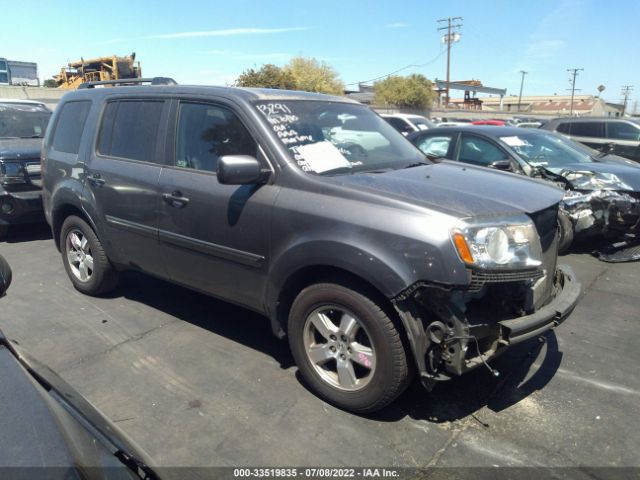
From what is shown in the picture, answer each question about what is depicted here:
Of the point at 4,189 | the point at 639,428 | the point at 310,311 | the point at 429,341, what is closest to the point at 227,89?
the point at 310,311

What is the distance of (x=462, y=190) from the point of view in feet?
10.1

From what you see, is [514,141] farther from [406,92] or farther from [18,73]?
[406,92]

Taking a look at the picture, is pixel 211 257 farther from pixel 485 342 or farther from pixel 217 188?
pixel 485 342

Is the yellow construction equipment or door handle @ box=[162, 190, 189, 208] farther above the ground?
the yellow construction equipment

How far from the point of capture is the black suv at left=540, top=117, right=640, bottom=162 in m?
11.4

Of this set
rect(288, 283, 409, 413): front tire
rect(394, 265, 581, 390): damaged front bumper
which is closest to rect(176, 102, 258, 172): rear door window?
rect(288, 283, 409, 413): front tire

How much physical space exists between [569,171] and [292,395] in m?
4.81

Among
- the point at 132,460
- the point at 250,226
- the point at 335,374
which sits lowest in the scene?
the point at 335,374

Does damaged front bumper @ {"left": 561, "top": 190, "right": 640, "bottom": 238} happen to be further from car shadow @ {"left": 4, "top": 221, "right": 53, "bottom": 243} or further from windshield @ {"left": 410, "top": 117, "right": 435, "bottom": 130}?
windshield @ {"left": 410, "top": 117, "right": 435, "bottom": 130}

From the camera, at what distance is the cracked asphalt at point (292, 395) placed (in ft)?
9.05

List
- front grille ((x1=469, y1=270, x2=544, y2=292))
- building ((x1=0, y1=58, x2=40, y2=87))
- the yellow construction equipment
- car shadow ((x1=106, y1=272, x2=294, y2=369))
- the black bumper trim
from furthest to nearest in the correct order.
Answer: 1. building ((x1=0, y1=58, x2=40, y2=87))
2. the yellow construction equipment
3. car shadow ((x1=106, y1=272, x2=294, y2=369))
4. the black bumper trim
5. front grille ((x1=469, y1=270, x2=544, y2=292))

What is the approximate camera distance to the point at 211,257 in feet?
11.9

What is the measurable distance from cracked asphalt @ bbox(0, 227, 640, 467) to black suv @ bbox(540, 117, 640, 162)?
7987mm

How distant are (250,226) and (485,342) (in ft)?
5.25
